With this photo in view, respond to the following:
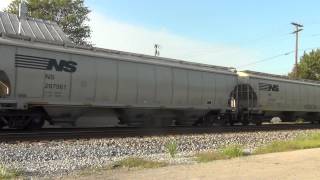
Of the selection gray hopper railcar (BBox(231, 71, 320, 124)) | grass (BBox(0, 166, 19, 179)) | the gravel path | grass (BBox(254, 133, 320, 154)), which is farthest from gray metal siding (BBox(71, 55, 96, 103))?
grass (BBox(0, 166, 19, 179))

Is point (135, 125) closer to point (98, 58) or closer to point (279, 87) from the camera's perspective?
point (98, 58)

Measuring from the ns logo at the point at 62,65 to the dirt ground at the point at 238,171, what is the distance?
34.9 ft

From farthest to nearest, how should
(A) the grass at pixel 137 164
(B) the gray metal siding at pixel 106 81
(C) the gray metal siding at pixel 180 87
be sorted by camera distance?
(C) the gray metal siding at pixel 180 87, (B) the gray metal siding at pixel 106 81, (A) the grass at pixel 137 164

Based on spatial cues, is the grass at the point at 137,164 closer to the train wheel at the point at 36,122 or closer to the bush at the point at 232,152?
the bush at the point at 232,152

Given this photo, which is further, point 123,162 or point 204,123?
point 204,123

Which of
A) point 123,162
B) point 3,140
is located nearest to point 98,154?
point 123,162

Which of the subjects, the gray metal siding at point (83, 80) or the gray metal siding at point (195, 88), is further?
the gray metal siding at point (195, 88)

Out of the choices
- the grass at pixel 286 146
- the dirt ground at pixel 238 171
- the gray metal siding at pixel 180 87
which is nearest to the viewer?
the dirt ground at pixel 238 171

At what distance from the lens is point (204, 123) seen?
1165 inches

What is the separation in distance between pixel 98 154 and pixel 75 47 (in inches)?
377

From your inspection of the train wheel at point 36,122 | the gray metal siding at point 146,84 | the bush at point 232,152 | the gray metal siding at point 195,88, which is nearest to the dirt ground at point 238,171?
the bush at point 232,152

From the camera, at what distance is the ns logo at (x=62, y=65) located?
20.8 meters

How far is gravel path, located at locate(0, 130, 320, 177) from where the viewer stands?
10930 mm

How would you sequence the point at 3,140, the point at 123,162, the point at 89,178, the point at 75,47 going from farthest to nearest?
the point at 75,47 < the point at 3,140 < the point at 123,162 < the point at 89,178
